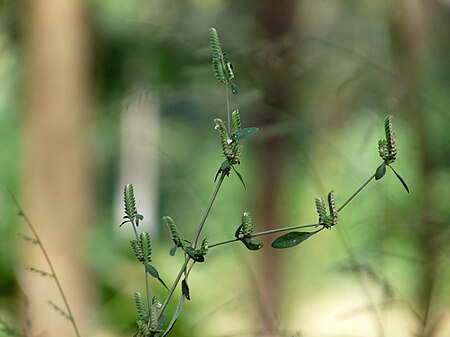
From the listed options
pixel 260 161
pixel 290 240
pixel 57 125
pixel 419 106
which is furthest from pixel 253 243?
pixel 260 161

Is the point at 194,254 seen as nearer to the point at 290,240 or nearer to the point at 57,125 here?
the point at 290,240

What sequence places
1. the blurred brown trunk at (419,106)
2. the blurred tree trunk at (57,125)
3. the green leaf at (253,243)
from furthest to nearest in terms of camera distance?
the blurred tree trunk at (57,125) < the blurred brown trunk at (419,106) < the green leaf at (253,243)

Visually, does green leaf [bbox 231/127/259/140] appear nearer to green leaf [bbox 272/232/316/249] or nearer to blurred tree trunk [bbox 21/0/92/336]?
green leaf [bbox 272/232/316/249]

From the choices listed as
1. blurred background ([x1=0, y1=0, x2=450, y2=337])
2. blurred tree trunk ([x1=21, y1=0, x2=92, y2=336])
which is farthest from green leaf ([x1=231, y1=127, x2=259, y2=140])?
blurred tree trunk ([x1=21, y1=0, x2=92, y2=336])

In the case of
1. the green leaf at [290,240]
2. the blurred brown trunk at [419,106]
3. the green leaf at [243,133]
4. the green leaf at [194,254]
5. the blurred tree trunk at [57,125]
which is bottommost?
the green leaf at [194,254]

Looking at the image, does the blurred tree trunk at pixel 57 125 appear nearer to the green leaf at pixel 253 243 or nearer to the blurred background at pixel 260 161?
the blurred background at pixel 260 161

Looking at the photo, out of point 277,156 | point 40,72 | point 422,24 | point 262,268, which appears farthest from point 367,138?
point 277,156

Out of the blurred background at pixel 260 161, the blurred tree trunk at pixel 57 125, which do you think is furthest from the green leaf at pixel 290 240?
the blurred tree trunk at pixel 57 125

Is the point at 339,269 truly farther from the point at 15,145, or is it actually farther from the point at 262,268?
the point at 15,145
